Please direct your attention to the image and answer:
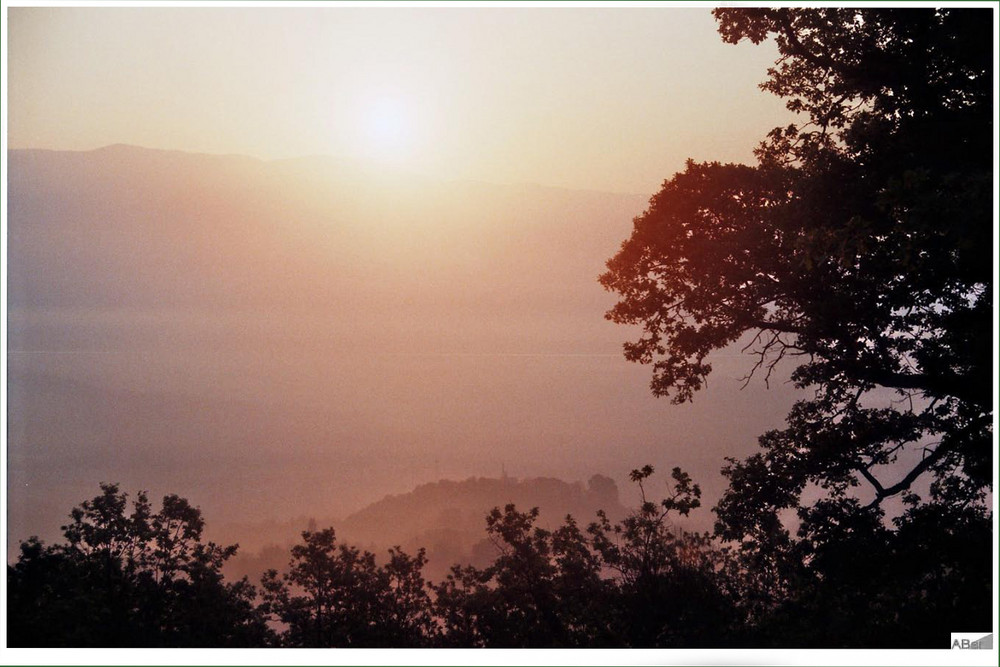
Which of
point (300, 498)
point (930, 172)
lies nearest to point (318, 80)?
point (300, 498)

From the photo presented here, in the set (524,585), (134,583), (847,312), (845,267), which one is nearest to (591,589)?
(524,585)

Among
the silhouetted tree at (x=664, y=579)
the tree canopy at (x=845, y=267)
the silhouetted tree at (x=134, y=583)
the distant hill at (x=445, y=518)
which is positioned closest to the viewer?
the tree canopy at (x=845, y=267)

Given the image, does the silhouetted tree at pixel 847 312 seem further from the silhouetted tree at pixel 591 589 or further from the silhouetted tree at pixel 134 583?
the silhouetted tree at pixel 134 583

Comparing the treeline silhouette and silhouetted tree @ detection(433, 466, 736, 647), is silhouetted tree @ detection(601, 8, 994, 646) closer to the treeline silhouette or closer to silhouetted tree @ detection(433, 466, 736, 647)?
the treeline silhouette

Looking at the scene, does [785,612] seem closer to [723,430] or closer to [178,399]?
[723,430]

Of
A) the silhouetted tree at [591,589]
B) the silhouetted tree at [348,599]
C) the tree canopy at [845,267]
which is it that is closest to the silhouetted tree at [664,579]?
the silhouetted tree at [591,589]

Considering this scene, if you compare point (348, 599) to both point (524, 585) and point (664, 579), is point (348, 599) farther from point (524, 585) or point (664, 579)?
point (664, 579)

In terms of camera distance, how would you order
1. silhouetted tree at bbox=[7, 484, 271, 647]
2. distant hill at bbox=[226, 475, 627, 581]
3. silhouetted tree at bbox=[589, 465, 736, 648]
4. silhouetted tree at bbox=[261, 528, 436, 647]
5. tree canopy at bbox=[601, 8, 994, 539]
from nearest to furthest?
tree canopy at bbox=[601, 8, 994, 539], silhouetted tree at bbox=[7, 484, 271, 647], silhouetted tree at bbox=[589, 465, 736, 648], silhouetted tree at bbox=[261, 528, 436, 647], distant hill at bbox=[226, 475, 627, 581]

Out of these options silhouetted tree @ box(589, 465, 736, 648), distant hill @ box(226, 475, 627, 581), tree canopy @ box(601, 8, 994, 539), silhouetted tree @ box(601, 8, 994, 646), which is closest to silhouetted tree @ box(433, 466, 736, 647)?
silhouetted tree @ box(589, 465, 736, 648)
